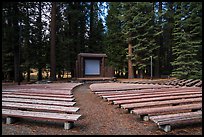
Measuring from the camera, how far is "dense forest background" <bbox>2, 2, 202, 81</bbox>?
19094mm

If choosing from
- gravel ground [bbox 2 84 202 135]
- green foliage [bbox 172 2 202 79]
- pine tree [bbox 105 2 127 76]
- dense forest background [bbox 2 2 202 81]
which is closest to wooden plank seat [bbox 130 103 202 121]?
gravel ground [bbox 2 84 202 135]

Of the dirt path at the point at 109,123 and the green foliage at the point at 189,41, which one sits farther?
the green foliage at the point at 189,41

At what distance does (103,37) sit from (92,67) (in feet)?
31.2

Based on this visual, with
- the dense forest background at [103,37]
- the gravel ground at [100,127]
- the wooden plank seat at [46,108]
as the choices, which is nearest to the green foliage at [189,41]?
the dense forest background at [103,37]

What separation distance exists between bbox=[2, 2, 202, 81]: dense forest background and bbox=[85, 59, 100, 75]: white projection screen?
11.9ft

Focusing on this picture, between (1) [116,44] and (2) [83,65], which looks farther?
(1) [116,44]

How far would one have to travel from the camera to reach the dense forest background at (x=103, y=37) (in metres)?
19.1

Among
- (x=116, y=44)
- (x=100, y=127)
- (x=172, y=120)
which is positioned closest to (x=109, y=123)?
(x=100, y=127)

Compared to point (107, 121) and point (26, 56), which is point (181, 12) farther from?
point (107, 121)

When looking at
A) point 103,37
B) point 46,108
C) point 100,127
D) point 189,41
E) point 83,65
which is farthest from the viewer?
point 103,37

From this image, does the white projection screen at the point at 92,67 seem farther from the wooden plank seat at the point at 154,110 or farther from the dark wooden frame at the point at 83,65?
the wooden plank seat at the point at 154,110

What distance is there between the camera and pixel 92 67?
22.9 m

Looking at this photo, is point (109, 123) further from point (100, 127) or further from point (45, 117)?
point (45, 117)

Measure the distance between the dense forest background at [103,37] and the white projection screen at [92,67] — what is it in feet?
11.9
